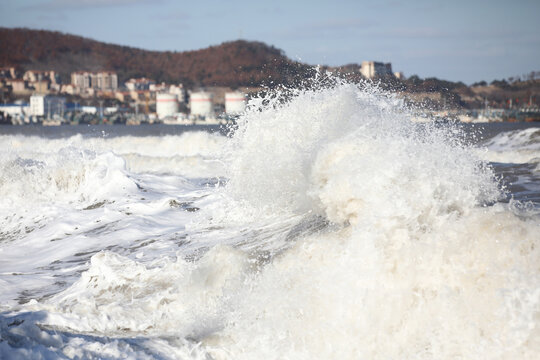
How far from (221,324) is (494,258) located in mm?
2549

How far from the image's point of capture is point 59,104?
473ft

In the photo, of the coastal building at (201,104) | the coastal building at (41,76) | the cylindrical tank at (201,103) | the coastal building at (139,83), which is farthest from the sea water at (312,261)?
the coastal building at (41,76)

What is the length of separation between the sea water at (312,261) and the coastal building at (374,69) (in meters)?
6.58

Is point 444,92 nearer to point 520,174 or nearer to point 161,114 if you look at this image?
point 520,174

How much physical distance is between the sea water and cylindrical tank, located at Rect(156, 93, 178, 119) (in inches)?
4957

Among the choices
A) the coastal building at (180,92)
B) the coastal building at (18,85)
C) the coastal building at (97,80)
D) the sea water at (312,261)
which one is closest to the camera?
the sea water at (312,261)

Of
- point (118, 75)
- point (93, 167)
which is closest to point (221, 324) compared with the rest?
point (93, 167)

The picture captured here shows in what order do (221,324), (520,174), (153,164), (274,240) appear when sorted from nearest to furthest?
1. (221,324)
2. (274,240)
3. (520,174)
4. (153,164)

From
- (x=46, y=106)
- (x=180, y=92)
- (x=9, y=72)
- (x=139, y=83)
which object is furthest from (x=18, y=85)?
(x=180, y=92)

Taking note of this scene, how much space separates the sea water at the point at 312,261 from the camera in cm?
536

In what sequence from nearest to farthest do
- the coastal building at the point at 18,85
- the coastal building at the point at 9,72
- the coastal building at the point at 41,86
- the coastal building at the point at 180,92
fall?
1. the coastal building at the point at 180,92
2. the coastal building at the point at 41,86
3. the coastal building at the point at 18,85
4. the coastal building at the point at 9,72

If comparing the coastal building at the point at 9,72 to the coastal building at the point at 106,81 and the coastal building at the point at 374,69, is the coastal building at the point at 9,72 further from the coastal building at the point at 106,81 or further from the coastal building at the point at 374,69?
the coastal building at the point at 374,69

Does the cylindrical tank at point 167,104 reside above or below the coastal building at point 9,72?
below

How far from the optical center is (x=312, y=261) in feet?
21.5
